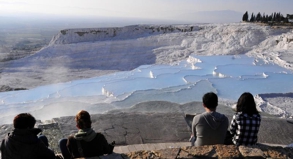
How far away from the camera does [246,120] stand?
12.0ft

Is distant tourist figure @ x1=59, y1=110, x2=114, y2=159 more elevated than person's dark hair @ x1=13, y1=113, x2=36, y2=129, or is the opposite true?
person's dark hair @ x1=13, y1=113, x2=36, y2=129

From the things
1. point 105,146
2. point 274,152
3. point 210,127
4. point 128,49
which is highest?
point 210,127

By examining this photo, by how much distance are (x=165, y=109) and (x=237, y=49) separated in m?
17.1

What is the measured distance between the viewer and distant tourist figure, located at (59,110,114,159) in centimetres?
313

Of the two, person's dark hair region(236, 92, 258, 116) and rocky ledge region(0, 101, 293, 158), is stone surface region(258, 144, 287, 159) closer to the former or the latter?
person's dark hair region(236, 92, 258, 116)

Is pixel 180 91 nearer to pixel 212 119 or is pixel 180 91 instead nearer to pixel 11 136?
pixel 212 119

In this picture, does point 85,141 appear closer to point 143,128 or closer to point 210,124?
point 210,124

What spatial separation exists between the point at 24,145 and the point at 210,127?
6.79ft

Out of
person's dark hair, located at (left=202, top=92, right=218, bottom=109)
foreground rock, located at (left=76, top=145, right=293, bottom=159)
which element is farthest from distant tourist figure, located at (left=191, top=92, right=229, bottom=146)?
foreground rock, located at (left=76, top=145, right=293, bottom=159)

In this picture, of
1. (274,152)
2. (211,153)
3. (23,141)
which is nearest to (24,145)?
(23,141)

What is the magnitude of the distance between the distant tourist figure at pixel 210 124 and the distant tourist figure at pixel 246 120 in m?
0.18

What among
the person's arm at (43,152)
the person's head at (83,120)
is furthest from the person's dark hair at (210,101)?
the person's arm at (43,152)

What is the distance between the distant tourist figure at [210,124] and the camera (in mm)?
3596

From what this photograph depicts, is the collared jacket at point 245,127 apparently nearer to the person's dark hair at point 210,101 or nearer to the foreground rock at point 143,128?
the person's dark hair at point 210,101
